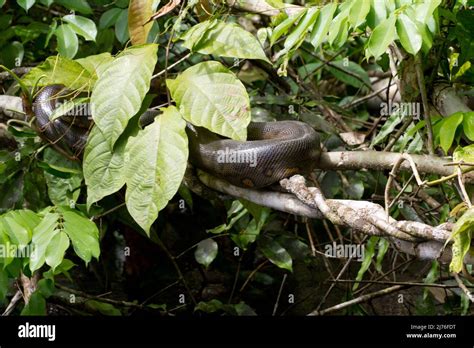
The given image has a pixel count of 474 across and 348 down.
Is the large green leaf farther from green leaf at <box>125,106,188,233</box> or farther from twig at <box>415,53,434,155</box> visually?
twig at <box>415,53,434,155</box>

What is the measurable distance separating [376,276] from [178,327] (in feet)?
3.80

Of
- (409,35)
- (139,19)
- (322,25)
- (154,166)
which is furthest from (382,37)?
(139,19)

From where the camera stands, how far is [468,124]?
2.09 m

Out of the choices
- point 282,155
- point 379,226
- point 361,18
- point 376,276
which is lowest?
point 376,276

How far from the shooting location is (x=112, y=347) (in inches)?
95.1

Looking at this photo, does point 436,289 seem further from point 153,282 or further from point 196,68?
point 196,68

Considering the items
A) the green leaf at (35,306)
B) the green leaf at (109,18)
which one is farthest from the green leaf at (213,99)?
the green leaf at (109,18)

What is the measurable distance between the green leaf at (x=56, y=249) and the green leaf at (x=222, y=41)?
69 cm

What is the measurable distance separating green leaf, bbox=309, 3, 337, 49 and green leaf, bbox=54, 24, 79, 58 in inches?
42.5

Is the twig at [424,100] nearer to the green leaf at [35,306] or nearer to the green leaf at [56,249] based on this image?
the green leaf at [56,249]

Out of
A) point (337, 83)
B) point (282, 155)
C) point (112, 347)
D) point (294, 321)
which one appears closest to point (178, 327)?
point (112, 347)

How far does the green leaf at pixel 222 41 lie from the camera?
2.10 m

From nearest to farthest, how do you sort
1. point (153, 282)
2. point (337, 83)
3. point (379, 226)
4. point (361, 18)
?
1. point (379, 226)
2. point (361, 18)
3. point (153, 282)
4. point (337, 83)

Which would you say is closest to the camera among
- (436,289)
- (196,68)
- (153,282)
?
(196,68)
